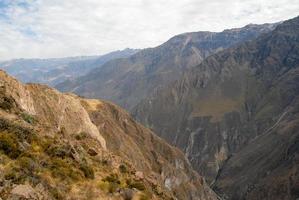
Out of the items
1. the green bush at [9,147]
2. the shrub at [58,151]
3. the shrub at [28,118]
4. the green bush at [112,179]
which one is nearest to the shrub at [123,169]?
the green bush at [112,179]

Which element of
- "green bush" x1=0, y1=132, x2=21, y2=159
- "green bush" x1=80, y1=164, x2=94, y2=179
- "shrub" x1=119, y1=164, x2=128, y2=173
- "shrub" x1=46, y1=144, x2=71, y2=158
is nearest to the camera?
"green bush" x1=0, y1=132, x2=21, y2=159

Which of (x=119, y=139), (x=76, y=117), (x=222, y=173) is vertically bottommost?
(x=222, y=173)

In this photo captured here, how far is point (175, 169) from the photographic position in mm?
126500

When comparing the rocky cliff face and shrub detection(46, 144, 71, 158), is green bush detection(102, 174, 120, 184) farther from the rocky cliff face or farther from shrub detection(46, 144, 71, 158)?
shrub detection(46, 144, 71, 158)

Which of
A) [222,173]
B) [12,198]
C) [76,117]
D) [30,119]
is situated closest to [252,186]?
[222,173]

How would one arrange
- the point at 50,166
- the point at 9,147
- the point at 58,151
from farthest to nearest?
the point at 58,151 → the point at 50,166 → the point at 9,147

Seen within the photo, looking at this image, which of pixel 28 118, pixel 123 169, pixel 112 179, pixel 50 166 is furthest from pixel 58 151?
pixel 123 169

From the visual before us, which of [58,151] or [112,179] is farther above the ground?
[58,151]

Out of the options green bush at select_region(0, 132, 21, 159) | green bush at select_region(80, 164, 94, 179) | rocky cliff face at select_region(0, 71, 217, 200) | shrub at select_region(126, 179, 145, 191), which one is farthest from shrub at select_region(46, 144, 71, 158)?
shrub at select_region(126, 179, 145, 191)

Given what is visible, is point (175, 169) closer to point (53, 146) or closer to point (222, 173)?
point (222, 173)

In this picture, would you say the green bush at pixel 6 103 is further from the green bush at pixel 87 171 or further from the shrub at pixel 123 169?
the shrub at pixel 123 169

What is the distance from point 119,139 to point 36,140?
81079mm

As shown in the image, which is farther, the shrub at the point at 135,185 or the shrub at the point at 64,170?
the shrub at the point at 135,185

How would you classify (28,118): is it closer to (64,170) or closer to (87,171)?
(87,171)
